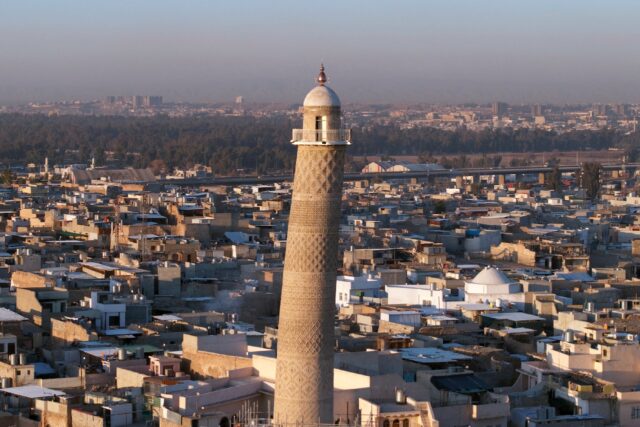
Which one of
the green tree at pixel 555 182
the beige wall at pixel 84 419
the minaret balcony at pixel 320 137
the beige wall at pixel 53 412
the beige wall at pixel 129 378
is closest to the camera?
the minaret balcony at pixel 320 137

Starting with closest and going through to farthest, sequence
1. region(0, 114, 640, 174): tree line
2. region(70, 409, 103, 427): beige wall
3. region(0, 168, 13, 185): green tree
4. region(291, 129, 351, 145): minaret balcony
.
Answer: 1. region(291, 129, 351, 145): minaret balcony
2. region(70, 409, 103, 427): beige wall
3. region(0, 168, 13, 185): green tree
4. region(0, 114, 640, 174): tree line

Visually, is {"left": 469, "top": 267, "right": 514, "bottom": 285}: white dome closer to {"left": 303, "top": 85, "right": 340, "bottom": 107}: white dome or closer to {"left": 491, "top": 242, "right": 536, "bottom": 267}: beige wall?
{"left": 491, "top": 242, "right": 536, "bottom": 267}: beige wall

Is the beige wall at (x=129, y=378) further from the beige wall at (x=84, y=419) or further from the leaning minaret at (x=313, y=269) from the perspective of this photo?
the leaning minaret at (x=313, y=269)

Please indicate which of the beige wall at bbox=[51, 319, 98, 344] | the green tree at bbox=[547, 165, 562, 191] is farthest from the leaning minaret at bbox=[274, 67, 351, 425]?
the green tree at bbox=[547, 165, 562, 191]

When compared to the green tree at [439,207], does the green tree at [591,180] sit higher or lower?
higher

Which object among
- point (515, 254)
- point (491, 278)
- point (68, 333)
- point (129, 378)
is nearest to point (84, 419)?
point (129, 378)

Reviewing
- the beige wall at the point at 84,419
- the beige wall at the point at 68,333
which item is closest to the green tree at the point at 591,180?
the beige wall at the point at 68,333
